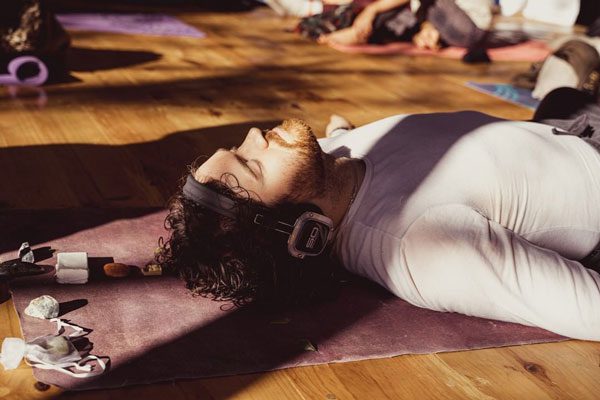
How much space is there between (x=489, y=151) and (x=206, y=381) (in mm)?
893

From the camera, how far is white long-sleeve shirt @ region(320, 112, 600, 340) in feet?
5.19

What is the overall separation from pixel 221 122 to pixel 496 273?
65.6 inches

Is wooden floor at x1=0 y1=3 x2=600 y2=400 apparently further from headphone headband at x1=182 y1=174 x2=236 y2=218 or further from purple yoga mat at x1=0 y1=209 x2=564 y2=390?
headphone headband at x1=182 y1=174 x2=236 y2=218

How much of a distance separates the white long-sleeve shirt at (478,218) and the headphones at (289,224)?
14 cm

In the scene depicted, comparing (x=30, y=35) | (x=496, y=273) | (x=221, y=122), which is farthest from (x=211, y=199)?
(x=30, y=35)

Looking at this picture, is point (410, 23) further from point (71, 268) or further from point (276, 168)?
point (71, 268)

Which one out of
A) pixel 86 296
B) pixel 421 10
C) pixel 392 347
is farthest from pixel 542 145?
pixel 421 10

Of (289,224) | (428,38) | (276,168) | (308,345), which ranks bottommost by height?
(308,345)

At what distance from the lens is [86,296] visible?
169 cm

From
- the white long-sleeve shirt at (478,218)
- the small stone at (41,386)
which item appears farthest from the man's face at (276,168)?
the small stone at (41,386)

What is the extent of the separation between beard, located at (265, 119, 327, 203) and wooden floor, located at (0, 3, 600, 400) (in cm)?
38

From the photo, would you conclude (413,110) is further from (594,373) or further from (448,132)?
(594,373)

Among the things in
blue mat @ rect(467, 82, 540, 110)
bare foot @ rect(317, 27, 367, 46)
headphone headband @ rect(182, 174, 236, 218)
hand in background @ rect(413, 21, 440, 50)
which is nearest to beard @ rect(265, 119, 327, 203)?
headphone headband @ rect(182, 174, 236, 218)

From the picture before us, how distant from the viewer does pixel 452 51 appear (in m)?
4.93
